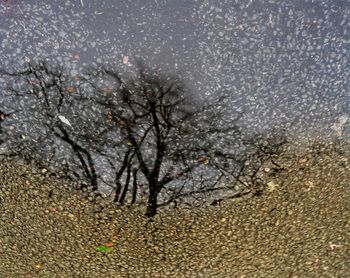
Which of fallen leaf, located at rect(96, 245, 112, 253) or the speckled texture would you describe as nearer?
the speckled texture

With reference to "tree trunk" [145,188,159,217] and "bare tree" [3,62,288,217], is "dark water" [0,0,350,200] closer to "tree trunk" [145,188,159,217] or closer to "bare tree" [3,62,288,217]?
"bare tree" [3,62,288,217]

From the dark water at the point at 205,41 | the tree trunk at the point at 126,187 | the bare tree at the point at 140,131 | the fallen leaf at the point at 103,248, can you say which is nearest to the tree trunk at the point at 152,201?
the bare tree at the point at 140,131

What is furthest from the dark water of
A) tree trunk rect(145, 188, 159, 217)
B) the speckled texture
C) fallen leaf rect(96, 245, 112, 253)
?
fallen leaf rect(96, 245, 112, 253)

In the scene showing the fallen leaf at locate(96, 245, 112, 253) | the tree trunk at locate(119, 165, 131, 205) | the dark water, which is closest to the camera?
the dark water

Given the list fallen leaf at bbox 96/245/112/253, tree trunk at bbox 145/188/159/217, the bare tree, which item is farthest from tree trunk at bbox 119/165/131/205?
fallen leaf at bbox 96/245/112/253

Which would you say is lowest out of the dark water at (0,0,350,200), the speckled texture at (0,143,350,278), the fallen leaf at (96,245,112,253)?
the fallen leaf at (96,245,112,253)

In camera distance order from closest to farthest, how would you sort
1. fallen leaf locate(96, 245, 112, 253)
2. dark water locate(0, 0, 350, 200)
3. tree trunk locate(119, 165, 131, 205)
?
dark water locate(0, 0, 350, 200), tree trunk locate(119, 165, 131, 205), fallen leaf locate(96, 245, 112, 253)

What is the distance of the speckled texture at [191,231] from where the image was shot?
2.27 metres

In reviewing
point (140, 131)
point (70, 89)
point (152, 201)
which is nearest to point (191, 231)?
point (152, 201)

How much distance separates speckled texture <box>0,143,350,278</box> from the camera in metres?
2.27

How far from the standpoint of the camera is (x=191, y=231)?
2312 mm

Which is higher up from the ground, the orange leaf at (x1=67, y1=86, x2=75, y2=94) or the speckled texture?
the orange leaf at (x1=67, y1=86, x2=75, y2=94)

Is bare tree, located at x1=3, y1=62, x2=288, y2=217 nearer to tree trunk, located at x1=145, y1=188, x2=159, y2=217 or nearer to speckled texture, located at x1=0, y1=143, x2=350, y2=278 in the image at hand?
tree trunk, located at x1=145, y1=188, x2=159, y2=217

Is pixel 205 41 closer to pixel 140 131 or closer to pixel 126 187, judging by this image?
pixel 140 131
